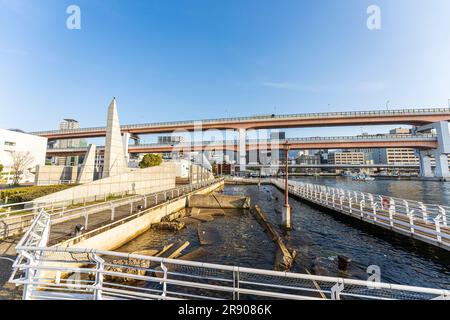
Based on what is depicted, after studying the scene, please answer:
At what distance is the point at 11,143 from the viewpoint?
41.3 m

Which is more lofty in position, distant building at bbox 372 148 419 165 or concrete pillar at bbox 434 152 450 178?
distant building at bbox 372 148 419 165

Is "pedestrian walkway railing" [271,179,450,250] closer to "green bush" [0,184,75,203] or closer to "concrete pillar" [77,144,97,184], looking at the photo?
"green bush" [0,184,75,203]

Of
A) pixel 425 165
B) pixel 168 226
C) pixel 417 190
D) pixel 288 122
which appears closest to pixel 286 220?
pixel 168 226

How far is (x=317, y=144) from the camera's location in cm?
6531

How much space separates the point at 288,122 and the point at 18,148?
69743mm

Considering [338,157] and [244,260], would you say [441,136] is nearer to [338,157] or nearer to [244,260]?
[244,260]

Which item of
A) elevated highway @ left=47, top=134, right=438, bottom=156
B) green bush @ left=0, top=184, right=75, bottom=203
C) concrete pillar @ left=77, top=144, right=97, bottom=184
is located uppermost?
elevated highway @ left=47, top=134, right=438, bottom=156

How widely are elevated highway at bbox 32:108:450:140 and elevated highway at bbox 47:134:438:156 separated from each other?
4.94 metres

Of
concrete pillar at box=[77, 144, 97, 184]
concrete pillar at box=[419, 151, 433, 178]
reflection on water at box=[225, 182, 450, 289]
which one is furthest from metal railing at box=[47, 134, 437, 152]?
reflection on water at box=[225, 182, 450, 289]

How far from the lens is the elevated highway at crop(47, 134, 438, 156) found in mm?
60500

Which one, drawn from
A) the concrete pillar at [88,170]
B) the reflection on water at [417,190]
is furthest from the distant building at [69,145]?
the reflection on water at [417,190]

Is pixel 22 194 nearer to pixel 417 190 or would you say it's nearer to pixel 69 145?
pixel 417 190
